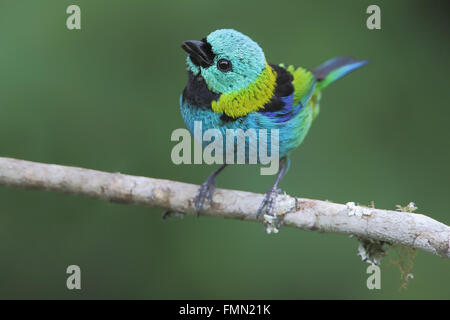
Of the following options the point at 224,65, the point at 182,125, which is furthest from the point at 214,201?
the point at 182,125

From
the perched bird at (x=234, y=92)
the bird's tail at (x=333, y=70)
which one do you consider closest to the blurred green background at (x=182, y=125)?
the bird's tail at (x=333, y=70)

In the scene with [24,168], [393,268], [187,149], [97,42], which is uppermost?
[97,42]

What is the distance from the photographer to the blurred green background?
14.1 feet

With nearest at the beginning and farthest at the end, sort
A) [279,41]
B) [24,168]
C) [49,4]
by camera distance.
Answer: [24,168] → [49,4] → [279,41]

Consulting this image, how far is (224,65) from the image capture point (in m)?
3.07

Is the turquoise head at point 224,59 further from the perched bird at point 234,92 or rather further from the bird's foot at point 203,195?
the bird's foot at point 203,195

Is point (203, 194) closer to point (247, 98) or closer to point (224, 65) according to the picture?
point (247, 98)

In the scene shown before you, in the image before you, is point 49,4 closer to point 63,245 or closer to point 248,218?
point 63,245

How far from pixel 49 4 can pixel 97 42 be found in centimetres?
48

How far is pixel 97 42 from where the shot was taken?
4.69 m

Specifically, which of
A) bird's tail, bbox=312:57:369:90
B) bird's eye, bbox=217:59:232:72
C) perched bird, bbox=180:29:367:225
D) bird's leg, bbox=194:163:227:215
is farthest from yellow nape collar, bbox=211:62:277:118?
bird's tail, bbox=312:57:369:90

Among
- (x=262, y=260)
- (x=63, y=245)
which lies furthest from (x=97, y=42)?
(x=262, y=260)

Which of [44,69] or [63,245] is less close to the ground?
[44,69]

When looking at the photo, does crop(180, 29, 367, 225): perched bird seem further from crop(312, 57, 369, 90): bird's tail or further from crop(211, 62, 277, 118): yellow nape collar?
crop(312, 57, 369, 90): bird's tail
